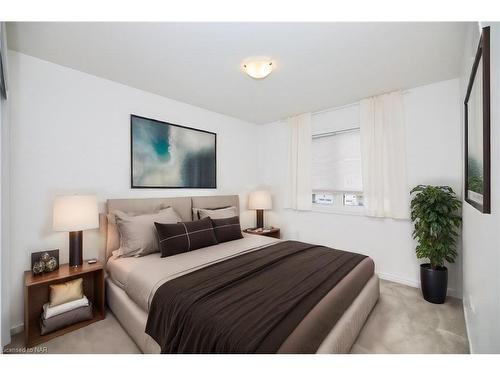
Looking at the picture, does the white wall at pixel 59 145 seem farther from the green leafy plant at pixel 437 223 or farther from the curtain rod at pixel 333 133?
the green leafy plant at pixel 437 223

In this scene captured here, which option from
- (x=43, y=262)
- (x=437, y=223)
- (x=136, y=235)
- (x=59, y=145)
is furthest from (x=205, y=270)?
(x=437, y=223)

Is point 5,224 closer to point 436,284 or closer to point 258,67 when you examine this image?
point 258,67

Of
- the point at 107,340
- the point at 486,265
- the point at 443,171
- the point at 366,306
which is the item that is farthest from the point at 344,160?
the point at 107,340

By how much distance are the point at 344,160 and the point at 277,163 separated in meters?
1.19

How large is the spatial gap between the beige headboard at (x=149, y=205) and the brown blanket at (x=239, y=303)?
1192mm

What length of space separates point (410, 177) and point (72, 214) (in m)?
3.68

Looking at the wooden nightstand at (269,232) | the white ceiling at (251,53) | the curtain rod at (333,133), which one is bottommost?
the wooden nightstand at (269,232)

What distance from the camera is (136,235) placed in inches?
89.4

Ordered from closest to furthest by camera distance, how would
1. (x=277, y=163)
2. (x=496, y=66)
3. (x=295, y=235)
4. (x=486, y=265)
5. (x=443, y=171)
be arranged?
(x=496, y=66)
(x=486, y=265)
(x=443, y=171)
(x=295, y=235)
(x=277, y=163)

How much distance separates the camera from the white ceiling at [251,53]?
171cm

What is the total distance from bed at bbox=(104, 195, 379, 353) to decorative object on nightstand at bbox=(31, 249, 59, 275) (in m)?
0.44

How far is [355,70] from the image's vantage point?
2.32 metres

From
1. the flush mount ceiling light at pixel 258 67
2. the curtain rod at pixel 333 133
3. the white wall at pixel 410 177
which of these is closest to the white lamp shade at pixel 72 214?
the flush mount ceiling light at pixel 258 67

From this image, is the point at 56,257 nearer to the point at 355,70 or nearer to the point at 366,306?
the point at 366,306
